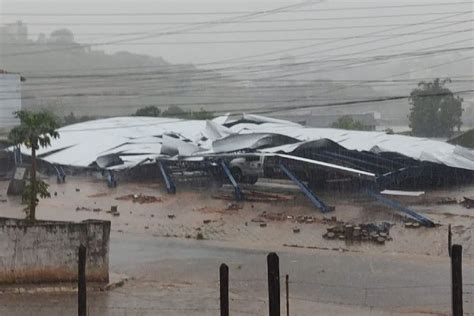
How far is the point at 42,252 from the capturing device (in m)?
12.9

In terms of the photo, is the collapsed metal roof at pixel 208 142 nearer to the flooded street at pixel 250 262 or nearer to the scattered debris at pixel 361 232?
the flooded street at pixel 250 262

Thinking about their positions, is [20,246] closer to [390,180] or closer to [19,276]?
[19,276]

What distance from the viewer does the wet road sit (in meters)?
11.8

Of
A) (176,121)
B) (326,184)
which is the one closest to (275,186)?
(326,184)

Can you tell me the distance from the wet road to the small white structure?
41.6m

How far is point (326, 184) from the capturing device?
30609 millimetres

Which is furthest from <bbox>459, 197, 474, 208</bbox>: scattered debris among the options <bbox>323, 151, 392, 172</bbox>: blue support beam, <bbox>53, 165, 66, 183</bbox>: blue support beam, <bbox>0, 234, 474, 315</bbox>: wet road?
<bbox>53, 165, 66, 183</bbox>: blue support beam

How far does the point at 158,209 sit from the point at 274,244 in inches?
331

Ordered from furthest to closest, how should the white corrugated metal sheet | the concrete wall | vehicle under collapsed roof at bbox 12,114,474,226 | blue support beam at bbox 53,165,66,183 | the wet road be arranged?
the white corrugated metal sheet < blue support beam at bbox 53,165,66,183 < vehicle under collapsed roof at bbox 12,114,474,226 < the concrete wall < the wet road

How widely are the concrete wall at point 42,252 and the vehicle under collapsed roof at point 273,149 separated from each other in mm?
14885

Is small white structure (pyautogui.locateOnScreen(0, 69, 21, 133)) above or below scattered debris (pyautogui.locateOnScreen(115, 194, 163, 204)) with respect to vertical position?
above

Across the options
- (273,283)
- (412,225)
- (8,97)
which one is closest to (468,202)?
(412,225)

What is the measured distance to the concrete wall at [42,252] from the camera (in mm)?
12891

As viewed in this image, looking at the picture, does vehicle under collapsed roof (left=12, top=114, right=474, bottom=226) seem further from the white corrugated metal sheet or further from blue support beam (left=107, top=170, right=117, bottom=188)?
the white corrugated metal sheet
